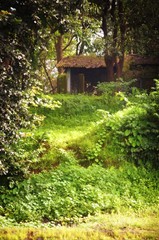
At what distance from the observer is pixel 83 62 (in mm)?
27141

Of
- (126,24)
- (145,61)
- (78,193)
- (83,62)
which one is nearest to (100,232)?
(78,193)

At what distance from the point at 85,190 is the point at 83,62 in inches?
813

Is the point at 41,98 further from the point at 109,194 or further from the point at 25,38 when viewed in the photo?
the point at 109,194

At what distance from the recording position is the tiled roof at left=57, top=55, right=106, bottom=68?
2647 centimetres

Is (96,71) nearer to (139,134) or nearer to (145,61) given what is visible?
(145,61)

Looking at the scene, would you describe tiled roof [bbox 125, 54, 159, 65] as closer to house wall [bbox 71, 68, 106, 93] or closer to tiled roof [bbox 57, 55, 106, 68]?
tiled roof [bbox 57, 55, 106, 68]

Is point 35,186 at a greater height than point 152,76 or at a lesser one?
lesser

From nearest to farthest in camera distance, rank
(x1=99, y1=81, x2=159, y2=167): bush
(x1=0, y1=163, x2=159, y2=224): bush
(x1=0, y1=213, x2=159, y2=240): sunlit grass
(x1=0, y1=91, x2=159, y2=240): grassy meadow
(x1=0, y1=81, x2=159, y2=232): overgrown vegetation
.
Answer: (x1=0, y1=213, x2=159, y2=240): sunlit grass
(x1=0, y1=91, x2=159, y2=240): grassy meadow
(x1=0, y1=163, x2=159, y2=224): bush
(x1=0, y1=81, x2=159, y2=232): overgrown vegetation
(x1=99, y1=81, x2=159, y2=167): bush

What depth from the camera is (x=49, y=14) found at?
304 inches

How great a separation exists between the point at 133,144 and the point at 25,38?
426 cm

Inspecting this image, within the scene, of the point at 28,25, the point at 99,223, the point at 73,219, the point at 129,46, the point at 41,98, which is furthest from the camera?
the point at 129,46

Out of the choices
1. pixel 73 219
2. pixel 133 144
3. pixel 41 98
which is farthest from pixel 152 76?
pixel 73 219

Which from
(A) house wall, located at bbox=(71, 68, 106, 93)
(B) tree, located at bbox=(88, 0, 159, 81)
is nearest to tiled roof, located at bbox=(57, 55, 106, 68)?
(A) house wall, located at bbox=(71, 68, 106, 93)

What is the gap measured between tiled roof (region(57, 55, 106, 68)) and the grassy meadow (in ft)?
53.0
